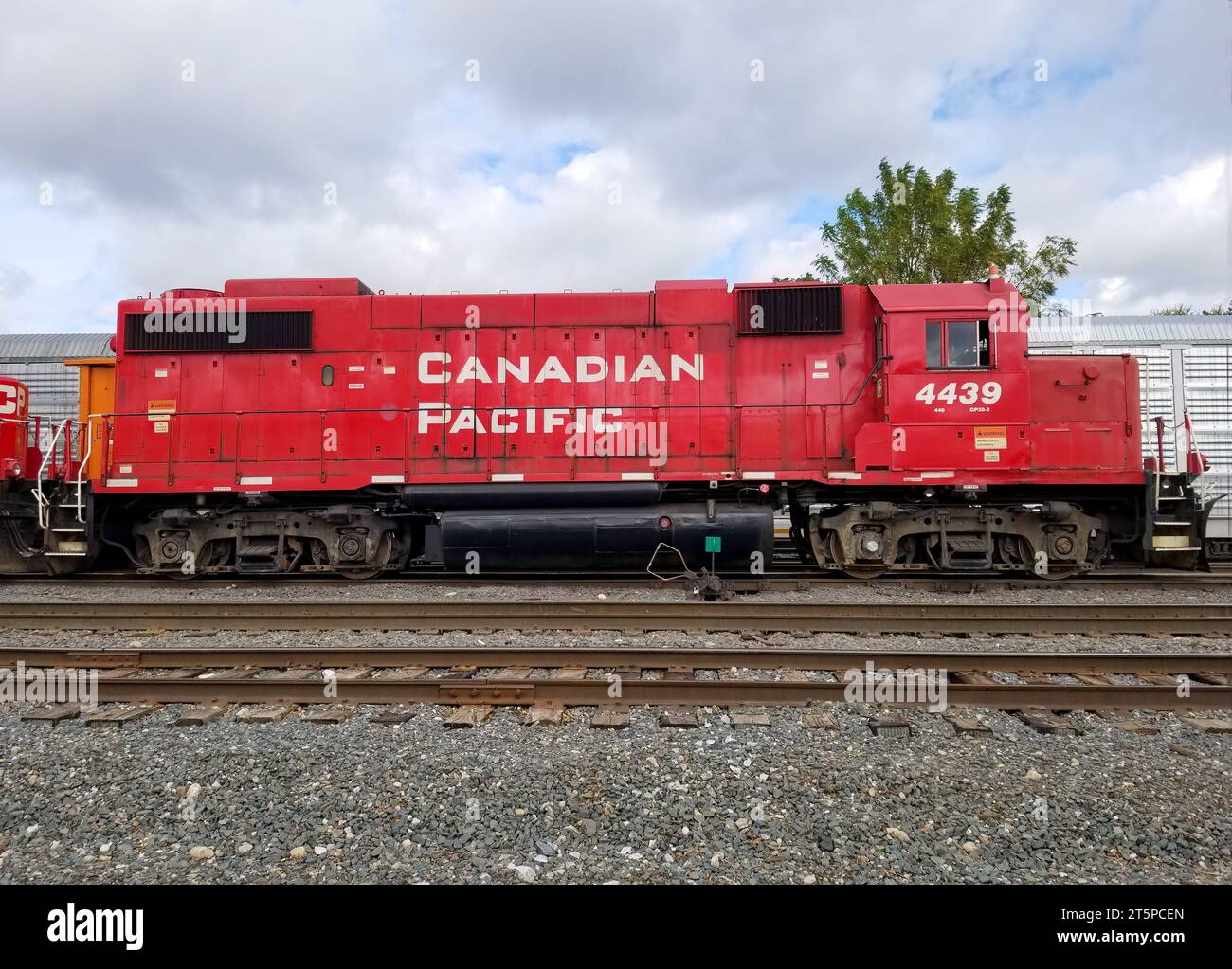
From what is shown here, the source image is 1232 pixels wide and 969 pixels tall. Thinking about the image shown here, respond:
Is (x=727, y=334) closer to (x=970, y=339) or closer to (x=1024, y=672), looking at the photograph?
(x=970, y=339)

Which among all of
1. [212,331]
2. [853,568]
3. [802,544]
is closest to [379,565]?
[212,331]

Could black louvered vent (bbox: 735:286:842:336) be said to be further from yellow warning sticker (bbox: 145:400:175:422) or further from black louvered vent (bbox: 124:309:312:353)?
yellow warning sticker (bbox: 145:400:175:422)

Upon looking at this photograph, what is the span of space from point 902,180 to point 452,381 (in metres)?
16.3

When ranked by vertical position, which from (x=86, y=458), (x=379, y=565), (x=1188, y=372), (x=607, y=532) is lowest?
(x=379, y=565)

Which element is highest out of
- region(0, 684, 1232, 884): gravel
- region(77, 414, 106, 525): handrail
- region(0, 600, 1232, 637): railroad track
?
region(77, 414, 106, 525): handrail

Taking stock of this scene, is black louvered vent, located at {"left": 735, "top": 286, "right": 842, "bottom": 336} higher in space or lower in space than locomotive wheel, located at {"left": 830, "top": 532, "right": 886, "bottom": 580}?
higher

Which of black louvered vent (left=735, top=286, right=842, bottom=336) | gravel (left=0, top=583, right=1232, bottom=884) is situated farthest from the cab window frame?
gravel (left=0, top=583, right=1232, bottom=884)

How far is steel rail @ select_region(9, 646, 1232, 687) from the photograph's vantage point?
17.9ft

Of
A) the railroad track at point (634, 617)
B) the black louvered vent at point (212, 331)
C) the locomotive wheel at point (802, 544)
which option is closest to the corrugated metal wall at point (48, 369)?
the black louvered vent at point (212, 331)

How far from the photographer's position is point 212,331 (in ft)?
32.0

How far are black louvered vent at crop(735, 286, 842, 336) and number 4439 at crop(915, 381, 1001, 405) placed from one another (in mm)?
1519

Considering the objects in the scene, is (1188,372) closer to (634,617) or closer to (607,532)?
(607,532)

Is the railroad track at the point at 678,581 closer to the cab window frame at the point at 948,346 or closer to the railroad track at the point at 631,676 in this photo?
the cab window frame at the point at 948,346

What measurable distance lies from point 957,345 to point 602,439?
195 inches
